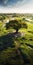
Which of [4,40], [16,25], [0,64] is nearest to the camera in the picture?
[0,64]

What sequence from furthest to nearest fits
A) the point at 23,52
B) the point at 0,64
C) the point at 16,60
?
the point at 23,52
the point at 16,60
the point at 0,64

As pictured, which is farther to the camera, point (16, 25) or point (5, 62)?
point (16, 25)

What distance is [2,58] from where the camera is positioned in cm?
5044

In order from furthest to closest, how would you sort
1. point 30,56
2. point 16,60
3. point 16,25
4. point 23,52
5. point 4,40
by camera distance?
point 16,25
point 4,40
point 23,52
point 30,56
point 16,60

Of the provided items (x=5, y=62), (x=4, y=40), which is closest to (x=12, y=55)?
(x=5, y=62)

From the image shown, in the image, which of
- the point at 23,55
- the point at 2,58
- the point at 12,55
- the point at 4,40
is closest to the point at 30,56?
the point at 23,55

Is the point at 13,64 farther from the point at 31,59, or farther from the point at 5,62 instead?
the point at 31,59

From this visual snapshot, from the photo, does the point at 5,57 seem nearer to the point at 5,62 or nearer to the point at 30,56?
the point at 5,62

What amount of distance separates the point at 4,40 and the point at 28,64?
31095mm

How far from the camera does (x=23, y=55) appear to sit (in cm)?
5441

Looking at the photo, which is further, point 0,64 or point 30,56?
point 30,56

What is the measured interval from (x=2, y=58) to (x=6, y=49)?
32.7 feet

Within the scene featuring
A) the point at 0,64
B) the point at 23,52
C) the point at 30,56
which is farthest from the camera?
the point at 23,52

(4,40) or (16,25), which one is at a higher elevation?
(16,25)
